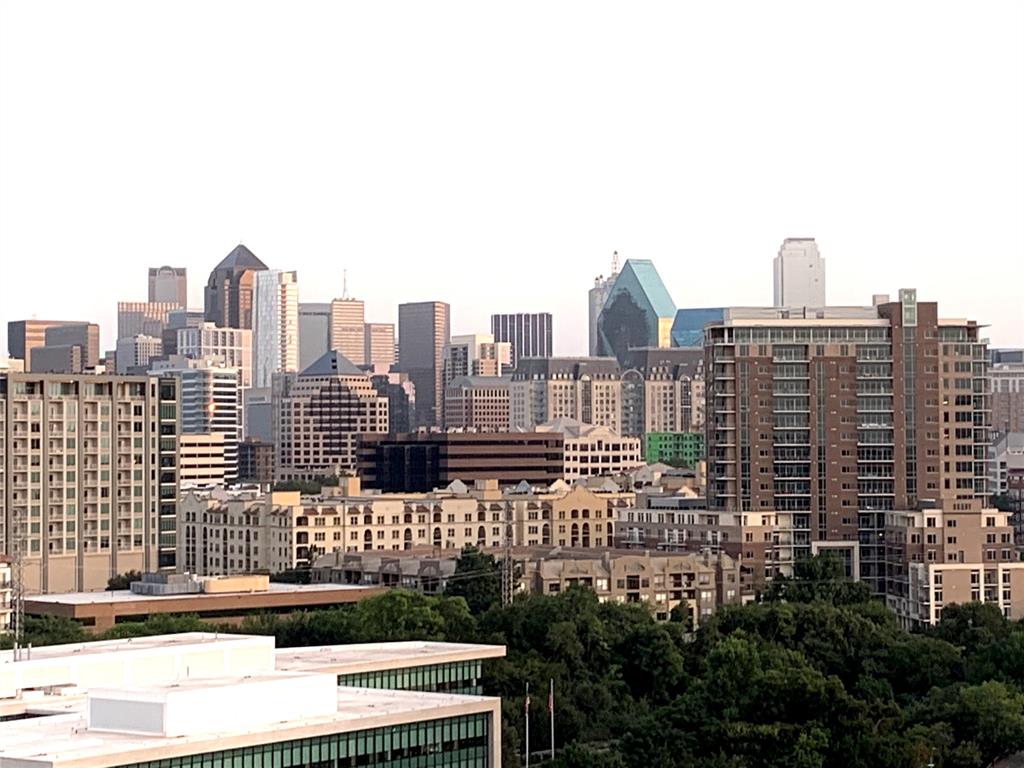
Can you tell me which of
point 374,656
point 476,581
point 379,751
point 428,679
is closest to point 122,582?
point 476,581

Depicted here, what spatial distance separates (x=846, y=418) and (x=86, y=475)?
5065cm

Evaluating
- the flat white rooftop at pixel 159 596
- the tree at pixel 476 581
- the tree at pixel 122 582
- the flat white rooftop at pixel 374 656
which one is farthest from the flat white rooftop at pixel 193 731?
the tree at pixel 122 582

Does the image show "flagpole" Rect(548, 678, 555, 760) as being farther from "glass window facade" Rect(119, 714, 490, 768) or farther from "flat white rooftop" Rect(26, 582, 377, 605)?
"flat white rooftop" Rect(26, 582, 377, 605)

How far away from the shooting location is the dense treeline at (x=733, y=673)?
7788cm

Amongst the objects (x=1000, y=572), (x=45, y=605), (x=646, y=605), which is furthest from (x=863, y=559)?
(x=45, y=605)

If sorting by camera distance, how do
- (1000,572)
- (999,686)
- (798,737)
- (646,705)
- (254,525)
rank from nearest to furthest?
(798,737) < (999,686) < (646,705) < (1000,572) < (254,525)

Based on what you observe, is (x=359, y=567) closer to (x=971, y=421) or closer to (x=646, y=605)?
(x=646, y=605)

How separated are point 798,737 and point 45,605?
50.5m

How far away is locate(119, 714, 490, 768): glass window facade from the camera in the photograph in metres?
57.6

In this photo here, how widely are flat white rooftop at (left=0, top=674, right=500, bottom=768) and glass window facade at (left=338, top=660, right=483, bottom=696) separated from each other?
Result: 6.45 meters

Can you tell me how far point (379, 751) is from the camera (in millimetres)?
61719

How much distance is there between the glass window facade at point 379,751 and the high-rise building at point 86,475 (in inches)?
3214

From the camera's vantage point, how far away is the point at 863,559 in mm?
144750

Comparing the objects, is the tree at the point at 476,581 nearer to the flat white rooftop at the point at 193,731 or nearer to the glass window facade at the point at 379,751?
the glass window facade at the point at 379,751
